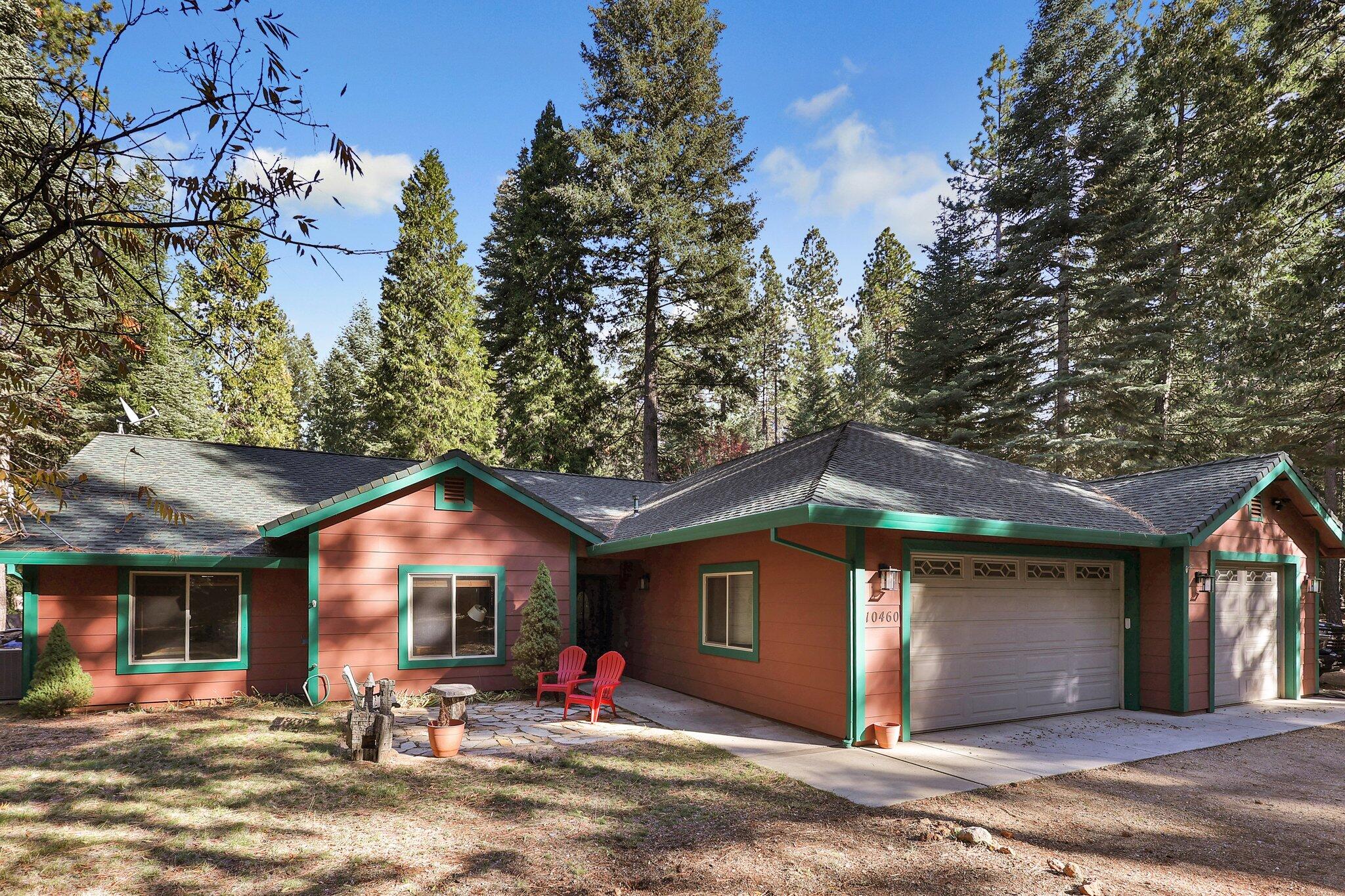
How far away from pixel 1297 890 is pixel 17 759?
1019 cm

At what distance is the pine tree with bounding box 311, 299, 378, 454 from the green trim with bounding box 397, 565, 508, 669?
2153 centimetres

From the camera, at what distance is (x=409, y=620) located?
32.7ft

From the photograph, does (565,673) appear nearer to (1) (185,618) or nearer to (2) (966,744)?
(2) (966,744)

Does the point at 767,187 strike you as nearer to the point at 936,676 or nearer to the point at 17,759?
the point at 936,676

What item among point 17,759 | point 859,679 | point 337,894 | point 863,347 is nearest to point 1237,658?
point 859,679

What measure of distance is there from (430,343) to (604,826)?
65.2 feet

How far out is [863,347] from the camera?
87.4 feet

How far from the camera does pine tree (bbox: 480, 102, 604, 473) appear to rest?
2302 centimetres

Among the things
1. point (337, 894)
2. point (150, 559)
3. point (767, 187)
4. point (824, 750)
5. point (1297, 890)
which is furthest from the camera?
point (767, 187)

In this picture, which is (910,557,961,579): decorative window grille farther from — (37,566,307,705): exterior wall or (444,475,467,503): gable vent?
(37,566,307,705): exterior wall

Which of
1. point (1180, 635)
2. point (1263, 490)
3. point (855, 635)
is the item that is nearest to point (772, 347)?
point (1263, 490)

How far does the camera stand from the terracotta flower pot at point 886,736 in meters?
7.56

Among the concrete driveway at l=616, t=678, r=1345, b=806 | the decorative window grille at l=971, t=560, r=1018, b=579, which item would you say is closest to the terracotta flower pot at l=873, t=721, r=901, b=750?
the concrete driveway at l=616, t=678, r=1345, b=806

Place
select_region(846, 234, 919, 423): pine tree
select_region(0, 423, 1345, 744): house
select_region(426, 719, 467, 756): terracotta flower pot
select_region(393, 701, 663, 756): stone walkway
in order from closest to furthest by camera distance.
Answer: select_region(426, 719, 467, 756): terracotta flower pot → select_region(393, 701, 663, 756): stone walkway → select_region(0, 423, 1345, 744): house → select_region(846, 234, 919, 423): pine tree
